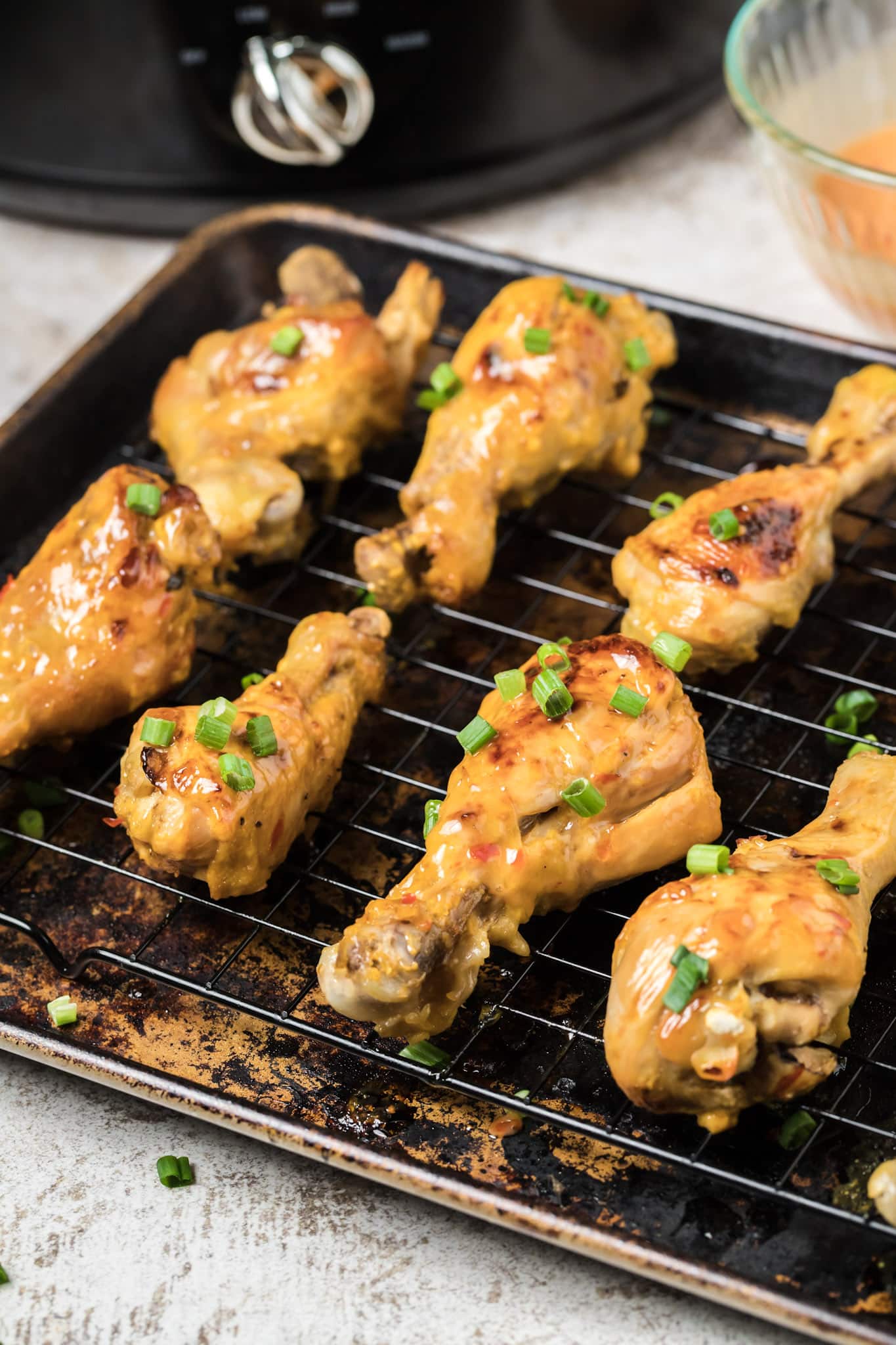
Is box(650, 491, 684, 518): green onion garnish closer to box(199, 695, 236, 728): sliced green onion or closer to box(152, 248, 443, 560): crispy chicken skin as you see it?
box(152, 248, 443, 560): crispy chicken skin

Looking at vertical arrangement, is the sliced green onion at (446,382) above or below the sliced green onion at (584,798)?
above

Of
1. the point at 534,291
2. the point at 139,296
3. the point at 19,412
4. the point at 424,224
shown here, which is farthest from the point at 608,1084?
the point at 424,224

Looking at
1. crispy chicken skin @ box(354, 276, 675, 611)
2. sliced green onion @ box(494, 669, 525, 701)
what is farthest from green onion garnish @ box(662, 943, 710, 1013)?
crispy chicken skin @ box(354, 276, 675, 611)

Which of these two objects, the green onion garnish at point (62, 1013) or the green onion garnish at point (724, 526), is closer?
the green onion garnish at point (62, 1013)

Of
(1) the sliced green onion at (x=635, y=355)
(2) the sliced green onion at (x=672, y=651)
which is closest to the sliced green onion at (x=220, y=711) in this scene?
(2) the sliced green onion at (x=672, y=651)

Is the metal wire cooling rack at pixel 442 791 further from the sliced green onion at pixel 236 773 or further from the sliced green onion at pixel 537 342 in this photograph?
the sliced green onion at pixel 537 342

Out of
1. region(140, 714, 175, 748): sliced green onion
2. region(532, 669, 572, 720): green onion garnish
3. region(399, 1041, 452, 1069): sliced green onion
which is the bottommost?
region(399, 1041, 452, 1069): sliced green onion
